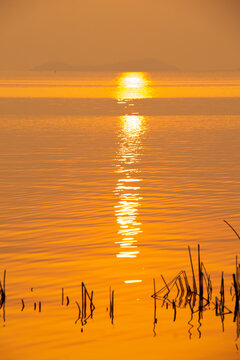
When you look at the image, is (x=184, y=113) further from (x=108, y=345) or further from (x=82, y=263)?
(x=108, y=345)

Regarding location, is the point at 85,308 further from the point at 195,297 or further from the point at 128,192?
the point at 128,192

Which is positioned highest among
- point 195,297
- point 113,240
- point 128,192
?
point 128,192

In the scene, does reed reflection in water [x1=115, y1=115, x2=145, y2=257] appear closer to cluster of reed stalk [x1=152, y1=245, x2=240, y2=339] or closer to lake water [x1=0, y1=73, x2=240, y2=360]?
lake water [x1=0, y1=73, x2=240, y2=360]

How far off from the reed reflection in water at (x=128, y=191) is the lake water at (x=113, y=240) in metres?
0.06

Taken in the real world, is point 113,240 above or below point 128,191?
below

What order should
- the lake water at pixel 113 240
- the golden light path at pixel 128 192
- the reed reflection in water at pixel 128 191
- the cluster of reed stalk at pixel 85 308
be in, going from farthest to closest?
the reed reflection in water at pixel 128 191 < the golden light path at pixel 128 192 < the cluster of reed stalk at pixel 85 308 < the lake water at pixel 113 240

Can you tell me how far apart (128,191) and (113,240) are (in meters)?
8.65

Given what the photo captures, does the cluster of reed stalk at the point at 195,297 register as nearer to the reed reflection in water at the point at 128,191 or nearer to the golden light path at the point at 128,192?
the golden light path at the point at 128,192

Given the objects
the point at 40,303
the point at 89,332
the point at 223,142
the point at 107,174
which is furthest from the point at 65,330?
the point at 223,142

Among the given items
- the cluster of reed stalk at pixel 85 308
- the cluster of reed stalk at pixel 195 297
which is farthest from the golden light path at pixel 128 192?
the cluster of reed stalk at pixel 85 308

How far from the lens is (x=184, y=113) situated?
3287 inches

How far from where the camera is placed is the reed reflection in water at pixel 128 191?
21.7 metres

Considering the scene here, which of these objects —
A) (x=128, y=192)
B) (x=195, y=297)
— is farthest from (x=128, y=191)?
(x=195, y=297)

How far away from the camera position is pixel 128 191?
98.7ft
